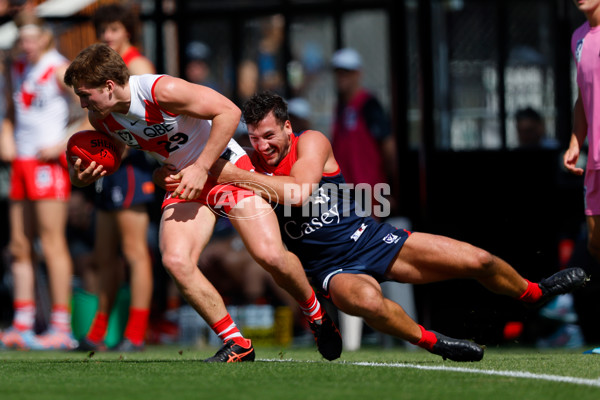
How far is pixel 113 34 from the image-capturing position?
7.47 meters

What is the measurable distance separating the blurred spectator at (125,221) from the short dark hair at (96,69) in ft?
6.63

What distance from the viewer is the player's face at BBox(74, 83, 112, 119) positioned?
5270mm

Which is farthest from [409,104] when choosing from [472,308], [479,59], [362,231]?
[362,231]

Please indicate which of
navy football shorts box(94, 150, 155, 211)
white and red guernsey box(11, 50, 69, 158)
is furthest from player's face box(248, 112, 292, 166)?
white and red guernsey box(11, 50, 69, 158)

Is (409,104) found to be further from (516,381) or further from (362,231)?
(516,381)

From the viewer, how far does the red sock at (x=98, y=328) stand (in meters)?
7.60

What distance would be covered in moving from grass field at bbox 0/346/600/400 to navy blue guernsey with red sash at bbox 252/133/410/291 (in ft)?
1.77

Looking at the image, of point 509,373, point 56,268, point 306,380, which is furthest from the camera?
point 56,268

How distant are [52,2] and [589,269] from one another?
5.23 meters

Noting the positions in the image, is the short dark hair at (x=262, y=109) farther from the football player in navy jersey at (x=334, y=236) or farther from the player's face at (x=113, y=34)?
the player's face at (x=113, y=34)

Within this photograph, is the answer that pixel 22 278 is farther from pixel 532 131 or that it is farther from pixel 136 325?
pixel 532 131

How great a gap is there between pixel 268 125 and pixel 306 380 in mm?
1647

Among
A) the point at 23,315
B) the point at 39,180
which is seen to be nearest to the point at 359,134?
the point at 39,180

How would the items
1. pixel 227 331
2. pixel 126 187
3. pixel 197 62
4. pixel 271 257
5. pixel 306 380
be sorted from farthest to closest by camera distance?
pixel 197 62 < pixel 126 187 < pixel 227 331 < pixel 271 257 < pixel 306 380
